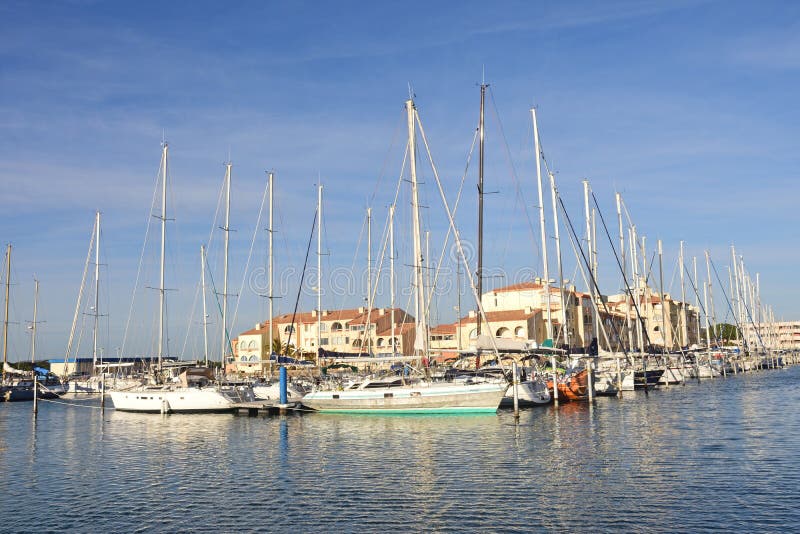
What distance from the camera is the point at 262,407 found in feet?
165

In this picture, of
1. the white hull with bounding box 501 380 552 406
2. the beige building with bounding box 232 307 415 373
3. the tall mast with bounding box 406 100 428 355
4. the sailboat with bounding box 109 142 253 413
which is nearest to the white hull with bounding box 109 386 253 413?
the sailboat with bounding box 109 142 253 413

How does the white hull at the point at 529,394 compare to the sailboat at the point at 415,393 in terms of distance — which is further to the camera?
the white hull at the point at 529,394

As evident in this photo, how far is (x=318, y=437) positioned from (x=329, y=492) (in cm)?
1413

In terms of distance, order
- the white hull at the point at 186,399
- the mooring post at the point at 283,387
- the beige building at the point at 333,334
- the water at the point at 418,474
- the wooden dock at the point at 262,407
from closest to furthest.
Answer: the water at the point at 418,474
the wooden dock at the point at 262,407
the mooring post at the point at 283,387
the white hull at the point at 186,399
the beige building at the point at 333,334

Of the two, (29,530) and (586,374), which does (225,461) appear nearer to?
(29,530)

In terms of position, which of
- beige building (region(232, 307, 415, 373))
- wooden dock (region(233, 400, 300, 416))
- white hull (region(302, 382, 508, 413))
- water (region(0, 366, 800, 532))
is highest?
beige building (region(232, 307, 415, 373))

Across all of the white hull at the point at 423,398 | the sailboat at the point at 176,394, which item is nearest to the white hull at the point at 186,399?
the sailboat at the point at 176,394

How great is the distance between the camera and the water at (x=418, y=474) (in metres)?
20.4

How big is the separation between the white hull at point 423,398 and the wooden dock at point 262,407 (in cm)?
434

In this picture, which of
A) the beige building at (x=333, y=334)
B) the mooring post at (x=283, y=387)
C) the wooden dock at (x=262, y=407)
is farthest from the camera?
the beige building at (x=333, y=334)

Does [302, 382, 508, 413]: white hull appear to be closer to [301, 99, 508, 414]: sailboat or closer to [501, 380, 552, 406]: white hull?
[301, 99, 508, 414]: sailboat

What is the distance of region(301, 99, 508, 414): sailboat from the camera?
139ft

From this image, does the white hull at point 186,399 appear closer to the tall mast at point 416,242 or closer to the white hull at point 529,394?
the tall mast at point 416,242

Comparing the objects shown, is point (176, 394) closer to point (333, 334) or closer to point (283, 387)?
point (283, 387)
